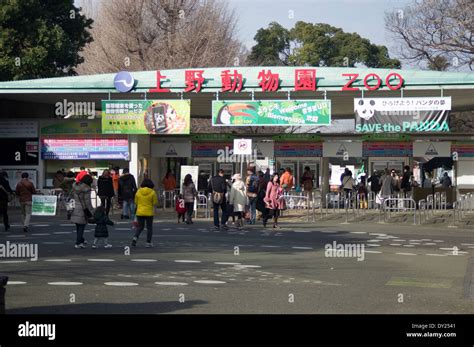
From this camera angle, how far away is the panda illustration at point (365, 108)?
33500mm

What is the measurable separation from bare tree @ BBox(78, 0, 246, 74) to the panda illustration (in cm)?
2720

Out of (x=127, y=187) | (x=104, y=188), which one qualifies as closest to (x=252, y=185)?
(x=127, y=187)

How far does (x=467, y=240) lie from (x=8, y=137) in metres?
22.0

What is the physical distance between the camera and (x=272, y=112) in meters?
34.6

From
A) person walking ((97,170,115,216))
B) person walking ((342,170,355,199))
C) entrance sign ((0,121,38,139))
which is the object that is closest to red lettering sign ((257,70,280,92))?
person walking ((342,170,355,199))

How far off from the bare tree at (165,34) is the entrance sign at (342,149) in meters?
21.6

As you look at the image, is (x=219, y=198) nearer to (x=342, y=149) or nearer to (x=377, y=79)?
(x=377, y=79)

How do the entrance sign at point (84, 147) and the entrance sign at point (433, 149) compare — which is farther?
the entrance sign at point (433, 149)

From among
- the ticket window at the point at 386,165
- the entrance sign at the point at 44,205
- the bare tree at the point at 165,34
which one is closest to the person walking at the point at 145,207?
the entrance sign at the point at 44,205

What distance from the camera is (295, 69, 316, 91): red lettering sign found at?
32969 mm

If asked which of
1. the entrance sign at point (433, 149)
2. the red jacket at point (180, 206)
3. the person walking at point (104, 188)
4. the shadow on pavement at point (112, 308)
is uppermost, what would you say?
the entrance sign at point (433, 149)

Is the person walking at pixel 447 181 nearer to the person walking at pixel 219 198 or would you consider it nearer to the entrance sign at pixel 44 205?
the person walking at pixel 219 198

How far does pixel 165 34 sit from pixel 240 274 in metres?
46.7
